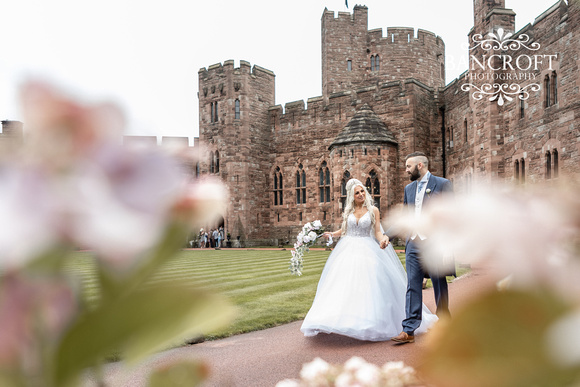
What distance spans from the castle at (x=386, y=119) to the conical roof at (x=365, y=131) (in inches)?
2.5

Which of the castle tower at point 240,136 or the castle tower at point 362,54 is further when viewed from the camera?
the castle tower at point 362,54

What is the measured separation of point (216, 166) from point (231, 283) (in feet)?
57.6

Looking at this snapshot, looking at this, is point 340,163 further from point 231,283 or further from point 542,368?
point 542,368

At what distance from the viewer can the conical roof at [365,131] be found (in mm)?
20172

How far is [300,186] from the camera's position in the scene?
947 inches

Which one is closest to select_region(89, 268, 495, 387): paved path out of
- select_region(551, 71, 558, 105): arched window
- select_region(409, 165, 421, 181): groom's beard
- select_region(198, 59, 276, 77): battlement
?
select_region(409, 165, 421, 181): groom's beard

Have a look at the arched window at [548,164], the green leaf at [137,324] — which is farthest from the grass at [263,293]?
the arched window at [548,164]

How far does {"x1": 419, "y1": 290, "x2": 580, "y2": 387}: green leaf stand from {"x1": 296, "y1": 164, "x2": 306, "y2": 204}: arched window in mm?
23685

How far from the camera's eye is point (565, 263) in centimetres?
24

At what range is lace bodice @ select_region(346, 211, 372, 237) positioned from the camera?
206 inches

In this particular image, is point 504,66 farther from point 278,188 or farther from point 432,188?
point 278,188

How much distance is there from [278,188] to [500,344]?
80.9 ft

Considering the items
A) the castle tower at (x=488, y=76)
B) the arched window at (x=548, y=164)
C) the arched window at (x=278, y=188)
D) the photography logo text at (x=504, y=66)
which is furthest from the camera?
the arched window at (x=278, y=188)

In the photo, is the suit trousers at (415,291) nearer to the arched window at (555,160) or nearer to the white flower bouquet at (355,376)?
the white flower bouquet at (355,376)
